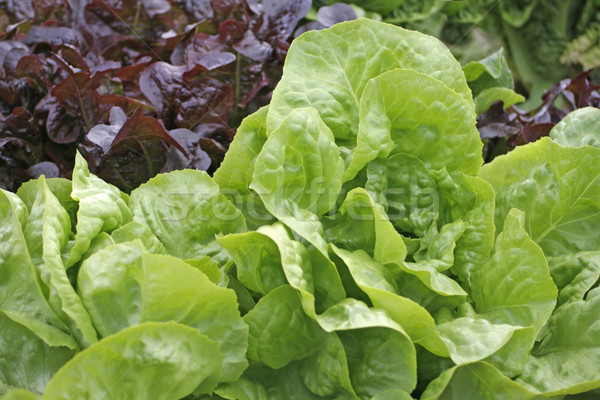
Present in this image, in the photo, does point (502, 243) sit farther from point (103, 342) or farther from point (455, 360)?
point (103, 342)

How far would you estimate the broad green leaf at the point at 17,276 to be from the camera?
3.10 feet

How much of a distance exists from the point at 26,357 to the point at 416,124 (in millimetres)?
797

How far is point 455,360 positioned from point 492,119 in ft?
3.07

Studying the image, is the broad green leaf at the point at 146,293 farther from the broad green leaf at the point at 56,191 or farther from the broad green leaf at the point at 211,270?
the broad green leaf at the point at 56,191

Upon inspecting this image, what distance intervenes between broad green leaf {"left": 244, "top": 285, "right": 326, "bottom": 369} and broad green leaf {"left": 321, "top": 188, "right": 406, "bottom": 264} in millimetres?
158

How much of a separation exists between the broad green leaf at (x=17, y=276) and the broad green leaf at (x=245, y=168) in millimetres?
369

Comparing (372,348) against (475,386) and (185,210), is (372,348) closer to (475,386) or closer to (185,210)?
(475,386)

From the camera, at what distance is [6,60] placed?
61.2 inches

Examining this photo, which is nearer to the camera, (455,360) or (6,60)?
(455,360)

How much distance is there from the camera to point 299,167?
1008 mm

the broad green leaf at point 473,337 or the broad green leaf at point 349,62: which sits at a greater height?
the broad green leaf at point 349,62

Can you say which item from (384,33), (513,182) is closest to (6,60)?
(384,33)

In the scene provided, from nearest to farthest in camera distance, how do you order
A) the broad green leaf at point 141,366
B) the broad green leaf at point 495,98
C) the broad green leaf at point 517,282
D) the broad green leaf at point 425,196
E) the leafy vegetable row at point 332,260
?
the broad green leaf at point 141,366, the leafy vegetable row at point 332,260, the broad green leaf at point 517,282, the broad green leaf at point 425,196, the broad green leaf at point 495,98

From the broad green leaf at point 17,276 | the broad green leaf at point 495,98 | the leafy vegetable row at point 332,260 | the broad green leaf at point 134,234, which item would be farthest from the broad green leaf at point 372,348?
the broad green leaf at point 495,98
